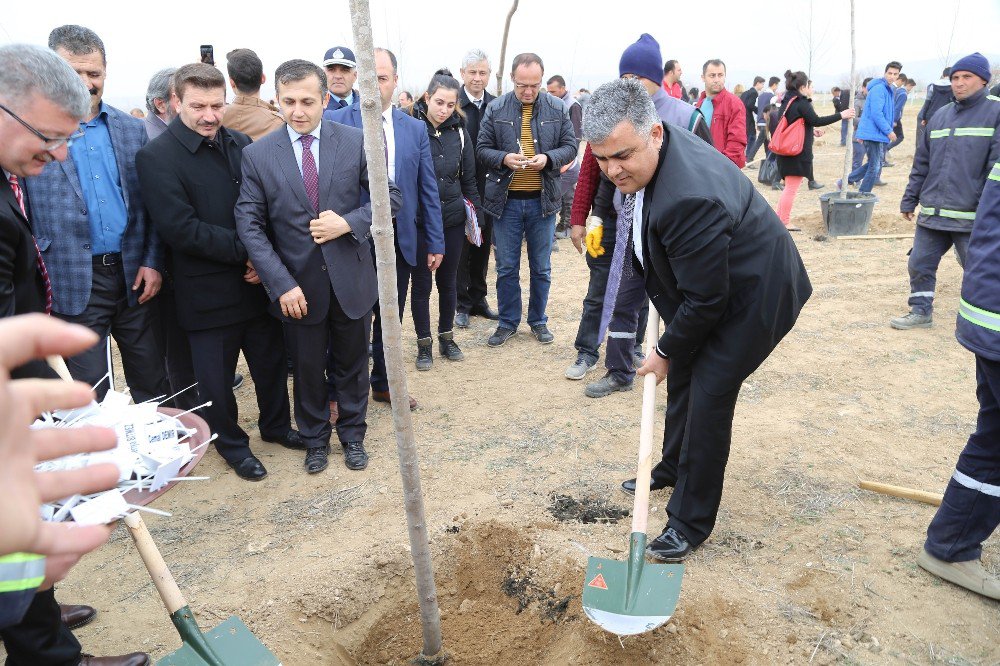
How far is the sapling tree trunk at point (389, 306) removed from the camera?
184cm

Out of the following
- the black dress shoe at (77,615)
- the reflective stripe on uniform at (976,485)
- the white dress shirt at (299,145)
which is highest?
the white dress shirt at (299,145)

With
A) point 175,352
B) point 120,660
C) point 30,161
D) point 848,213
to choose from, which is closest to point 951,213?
point 848,213

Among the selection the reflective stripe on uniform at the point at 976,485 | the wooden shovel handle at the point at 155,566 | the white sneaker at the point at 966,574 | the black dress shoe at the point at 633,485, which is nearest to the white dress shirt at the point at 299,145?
the wooden shovel handle at the point at 155,566

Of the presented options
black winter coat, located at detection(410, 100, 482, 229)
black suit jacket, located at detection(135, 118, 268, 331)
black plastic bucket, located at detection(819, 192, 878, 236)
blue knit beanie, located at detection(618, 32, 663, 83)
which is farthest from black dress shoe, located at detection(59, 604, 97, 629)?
black plastic bucket, located at detection(819, 192, 878, 236)

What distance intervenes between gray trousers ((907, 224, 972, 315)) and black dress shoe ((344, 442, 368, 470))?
15.3 feet

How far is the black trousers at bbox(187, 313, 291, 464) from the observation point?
3.67 meters

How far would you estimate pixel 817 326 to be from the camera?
232 inches

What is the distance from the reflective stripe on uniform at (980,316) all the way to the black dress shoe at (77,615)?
3.60m

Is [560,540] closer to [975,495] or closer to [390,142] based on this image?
[975,495]

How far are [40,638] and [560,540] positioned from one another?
→ 199 centimetres

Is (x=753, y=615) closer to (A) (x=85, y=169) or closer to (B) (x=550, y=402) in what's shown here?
(B) (x=550, y=402)

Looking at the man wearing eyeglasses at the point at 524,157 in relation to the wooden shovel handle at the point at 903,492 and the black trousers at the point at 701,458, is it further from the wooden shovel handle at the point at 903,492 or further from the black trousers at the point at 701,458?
the wooden shovel handle at the point at 903,492

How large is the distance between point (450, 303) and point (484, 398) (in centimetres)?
92

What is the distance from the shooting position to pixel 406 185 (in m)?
4.39
